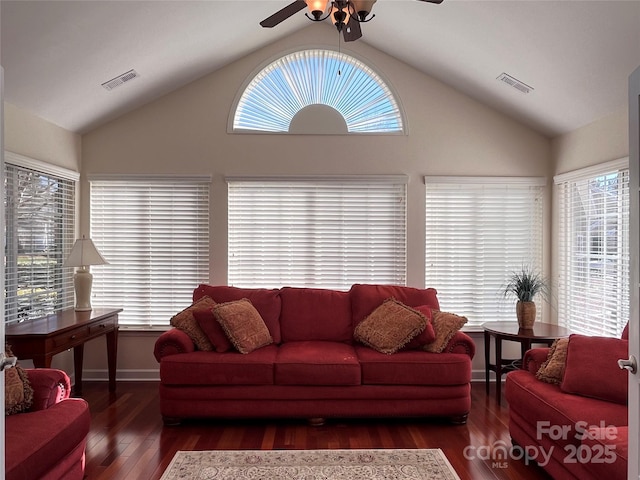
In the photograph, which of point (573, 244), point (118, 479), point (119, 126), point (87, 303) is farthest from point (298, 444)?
point (119, 126)

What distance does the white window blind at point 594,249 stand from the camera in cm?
375

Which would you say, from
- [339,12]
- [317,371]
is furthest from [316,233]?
[339,12]

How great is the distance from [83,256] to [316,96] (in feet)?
8.93

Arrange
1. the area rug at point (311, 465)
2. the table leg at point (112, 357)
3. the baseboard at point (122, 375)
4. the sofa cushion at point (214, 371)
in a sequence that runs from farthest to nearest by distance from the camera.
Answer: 1. the baseboard at point (122, 375)
2. the table leg at point (112, 357)
3. the sofa cushion at point (214, 371)
4. the area rug at point (311, 465)

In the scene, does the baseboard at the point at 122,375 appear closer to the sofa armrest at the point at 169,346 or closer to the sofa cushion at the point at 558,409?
the sofa armrest at the point at 169,346

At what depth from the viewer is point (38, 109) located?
12.8 feet

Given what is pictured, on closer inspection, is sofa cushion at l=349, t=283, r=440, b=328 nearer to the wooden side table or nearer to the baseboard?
the wooden side table

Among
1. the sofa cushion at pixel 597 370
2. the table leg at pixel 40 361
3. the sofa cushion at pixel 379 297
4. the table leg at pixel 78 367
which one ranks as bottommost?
the table leg at pixel 78 367

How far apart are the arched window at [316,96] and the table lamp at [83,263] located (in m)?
1.81

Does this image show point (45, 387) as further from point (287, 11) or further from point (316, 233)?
point (316, 233)

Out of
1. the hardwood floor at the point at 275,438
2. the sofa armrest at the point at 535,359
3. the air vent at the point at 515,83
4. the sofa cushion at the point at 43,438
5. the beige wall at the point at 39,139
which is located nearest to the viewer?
the sofa cushion at the point at 43,438

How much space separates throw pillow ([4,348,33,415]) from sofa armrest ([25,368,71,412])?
0.03 m

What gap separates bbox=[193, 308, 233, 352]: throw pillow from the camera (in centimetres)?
375

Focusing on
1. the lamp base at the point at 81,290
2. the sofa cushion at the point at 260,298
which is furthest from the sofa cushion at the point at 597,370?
the lamp base at the point at 81,290
